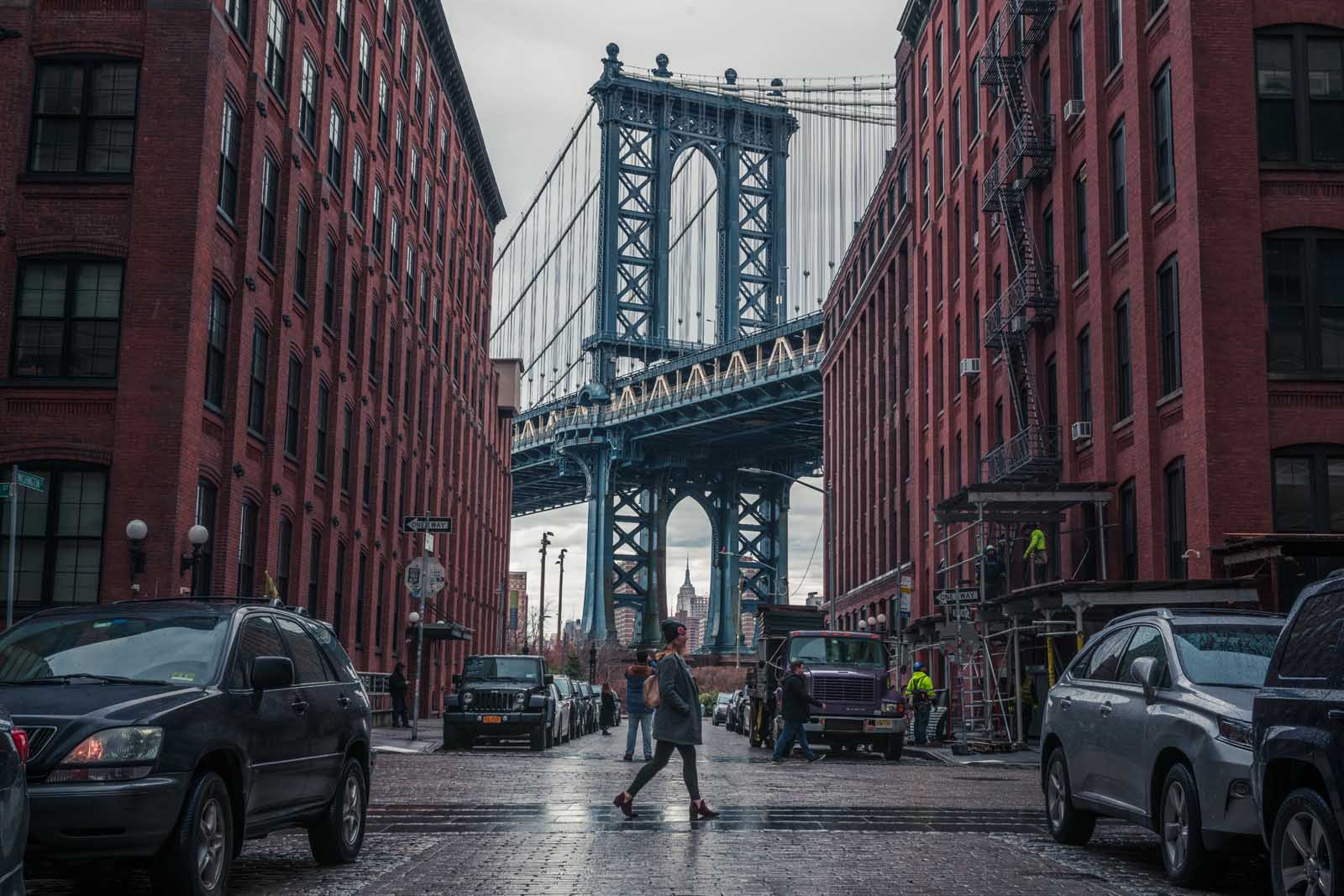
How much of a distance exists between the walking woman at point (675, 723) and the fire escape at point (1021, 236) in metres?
21.1

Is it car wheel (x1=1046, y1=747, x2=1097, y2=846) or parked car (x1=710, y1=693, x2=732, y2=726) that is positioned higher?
car wheel (x1=1046, y1=747, x2=1097, y2=846)

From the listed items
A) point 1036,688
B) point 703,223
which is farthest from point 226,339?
point 703,223

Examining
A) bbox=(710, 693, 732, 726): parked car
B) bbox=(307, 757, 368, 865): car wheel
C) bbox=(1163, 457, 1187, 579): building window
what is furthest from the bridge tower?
bbox=(307, 757, 368, 865): car wheel

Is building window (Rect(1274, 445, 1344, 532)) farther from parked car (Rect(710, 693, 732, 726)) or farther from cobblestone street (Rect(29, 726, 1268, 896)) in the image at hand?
parked car (Rect(710, 693, 732, 726))

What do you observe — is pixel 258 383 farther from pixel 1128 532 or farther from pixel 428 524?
pixel 1128 532

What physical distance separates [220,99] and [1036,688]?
800 inches

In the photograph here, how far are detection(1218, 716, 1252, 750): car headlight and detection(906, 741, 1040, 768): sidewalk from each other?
53.8ft

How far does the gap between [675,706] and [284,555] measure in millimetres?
21243

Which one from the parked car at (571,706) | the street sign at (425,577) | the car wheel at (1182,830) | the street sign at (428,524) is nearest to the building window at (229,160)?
the street sign at (428,524)

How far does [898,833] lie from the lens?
518 inches

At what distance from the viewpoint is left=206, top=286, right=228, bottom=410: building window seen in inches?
1082

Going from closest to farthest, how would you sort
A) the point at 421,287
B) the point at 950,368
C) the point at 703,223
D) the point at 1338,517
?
the point at 1338,517, the point at 950,368, the point at 421,287, the point at 703,223

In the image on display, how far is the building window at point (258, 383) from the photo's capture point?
3028cm

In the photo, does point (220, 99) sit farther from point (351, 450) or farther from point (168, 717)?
point (168, 717)
